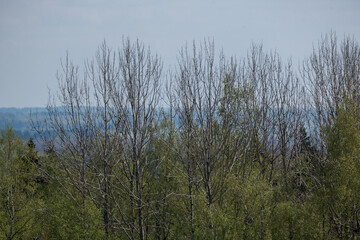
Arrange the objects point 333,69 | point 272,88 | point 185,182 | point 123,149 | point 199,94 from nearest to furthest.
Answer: point 123,149, point 199,94, point 185,182, point 333,69, point 272,88

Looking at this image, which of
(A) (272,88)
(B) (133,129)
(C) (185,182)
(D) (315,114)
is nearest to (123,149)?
(B) (133,129)

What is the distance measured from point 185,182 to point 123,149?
4.92 meters

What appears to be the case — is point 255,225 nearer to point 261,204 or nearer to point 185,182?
point 261,204

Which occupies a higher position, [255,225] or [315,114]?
[315,114]

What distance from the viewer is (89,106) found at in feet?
61.8

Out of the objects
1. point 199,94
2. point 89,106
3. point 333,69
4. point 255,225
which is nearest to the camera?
point 255,225

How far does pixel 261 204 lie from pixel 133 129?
574 centimetres

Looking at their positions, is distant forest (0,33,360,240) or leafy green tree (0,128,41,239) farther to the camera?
leafy green tree (0,128,41,239)

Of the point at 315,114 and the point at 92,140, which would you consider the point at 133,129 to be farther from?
the point at 315,114

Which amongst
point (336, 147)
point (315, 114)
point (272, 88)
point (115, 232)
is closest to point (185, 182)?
point (115, 232)

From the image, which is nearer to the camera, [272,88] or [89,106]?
[89,106]

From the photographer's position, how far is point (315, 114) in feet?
86.2

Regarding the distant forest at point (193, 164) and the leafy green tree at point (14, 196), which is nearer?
the distant forest at point (193, 164)

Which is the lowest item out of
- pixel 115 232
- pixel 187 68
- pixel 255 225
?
pixel 115 232
